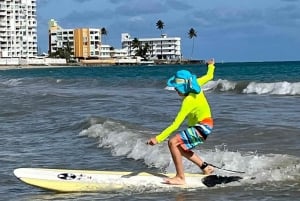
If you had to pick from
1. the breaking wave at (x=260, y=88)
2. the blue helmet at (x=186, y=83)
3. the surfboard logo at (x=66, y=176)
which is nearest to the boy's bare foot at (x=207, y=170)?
the blue helmet at (x=186, y=83)

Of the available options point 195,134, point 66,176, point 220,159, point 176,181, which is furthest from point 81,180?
point 220,159

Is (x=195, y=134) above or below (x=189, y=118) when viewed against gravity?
below

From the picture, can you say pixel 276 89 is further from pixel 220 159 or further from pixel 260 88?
pixel 220 159

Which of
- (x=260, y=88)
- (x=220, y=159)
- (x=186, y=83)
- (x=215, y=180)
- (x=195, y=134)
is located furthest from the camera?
(x=260, y=88)

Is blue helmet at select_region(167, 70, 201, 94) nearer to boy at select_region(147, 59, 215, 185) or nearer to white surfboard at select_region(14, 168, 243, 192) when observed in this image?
boy at select_region(147, 59, 215, 185)

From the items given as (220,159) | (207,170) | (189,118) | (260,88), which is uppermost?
(189,118)

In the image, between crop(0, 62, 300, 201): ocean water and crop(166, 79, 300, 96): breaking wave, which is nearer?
crop(0, 62, 300, 201): ocean water

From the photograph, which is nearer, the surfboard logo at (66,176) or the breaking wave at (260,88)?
the surfboard logo at (66,176)

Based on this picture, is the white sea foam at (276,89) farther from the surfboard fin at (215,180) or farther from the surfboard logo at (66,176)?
the surfboard logo at (66,176)

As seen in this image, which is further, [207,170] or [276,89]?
[276,89]

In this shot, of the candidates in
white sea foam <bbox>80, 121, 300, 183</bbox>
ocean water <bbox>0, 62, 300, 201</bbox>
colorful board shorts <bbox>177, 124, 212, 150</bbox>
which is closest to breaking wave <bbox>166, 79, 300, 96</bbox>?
ocean water <bbox>0, 62, 300, 201</bbox>

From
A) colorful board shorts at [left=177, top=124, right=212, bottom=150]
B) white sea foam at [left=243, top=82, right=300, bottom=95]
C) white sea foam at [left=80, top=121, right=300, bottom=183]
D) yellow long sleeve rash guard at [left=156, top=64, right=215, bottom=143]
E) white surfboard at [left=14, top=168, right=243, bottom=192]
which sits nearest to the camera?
yellow long sleeve rash guard at [left=156, top=64, right=215, bottom=143]

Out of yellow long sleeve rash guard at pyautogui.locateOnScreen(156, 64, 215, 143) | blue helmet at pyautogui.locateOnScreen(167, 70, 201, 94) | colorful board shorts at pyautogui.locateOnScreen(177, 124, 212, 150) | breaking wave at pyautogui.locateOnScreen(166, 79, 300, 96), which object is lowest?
breaking wave at pyautogui.locateOnScreen(166, 79, 300, 96)

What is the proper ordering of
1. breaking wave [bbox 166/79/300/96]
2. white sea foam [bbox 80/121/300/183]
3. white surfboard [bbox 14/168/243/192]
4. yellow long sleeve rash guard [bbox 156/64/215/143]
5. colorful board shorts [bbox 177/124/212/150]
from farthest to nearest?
1. breaking wave [bbox 166/79/300/96]
2. white sea foam [bbox 80/121/300/183]
3. white surfboard [bbox 14/168/243/192]
4. colorful board shorts [bbox 177/124/212/150]
5. yellow long sleeve rash guard [bbox 156/64/215/143]
